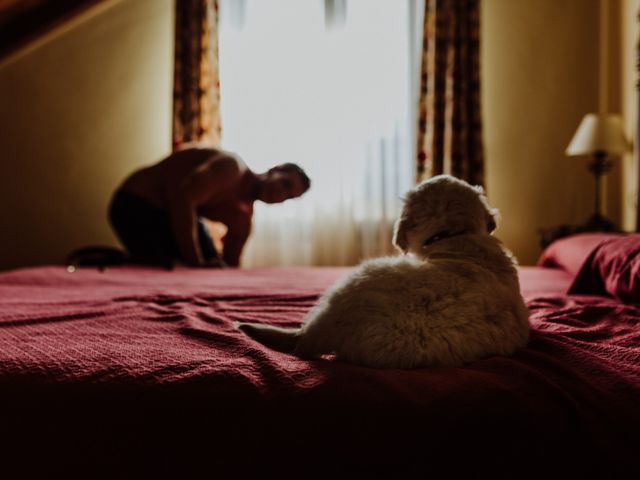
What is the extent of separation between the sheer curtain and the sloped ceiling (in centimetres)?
110

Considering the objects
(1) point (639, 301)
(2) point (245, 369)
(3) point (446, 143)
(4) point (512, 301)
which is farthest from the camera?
(3) point (446, 143)

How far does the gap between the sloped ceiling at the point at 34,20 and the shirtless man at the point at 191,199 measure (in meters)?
1.59

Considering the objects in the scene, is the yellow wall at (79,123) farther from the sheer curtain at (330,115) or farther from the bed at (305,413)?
the bed at (305,413)

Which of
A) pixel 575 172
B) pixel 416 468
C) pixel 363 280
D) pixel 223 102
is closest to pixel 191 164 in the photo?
pixel 223 102

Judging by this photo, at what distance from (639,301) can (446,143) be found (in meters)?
2.54

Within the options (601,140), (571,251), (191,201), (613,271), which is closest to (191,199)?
(191,201)

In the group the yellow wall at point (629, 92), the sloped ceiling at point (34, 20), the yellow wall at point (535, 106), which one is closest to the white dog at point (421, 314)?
the yellow wall at point (629, 92)

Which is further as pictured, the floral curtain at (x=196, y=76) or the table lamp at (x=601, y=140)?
the floral curtain at (x=196, y=76)

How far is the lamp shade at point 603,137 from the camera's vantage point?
2.95m

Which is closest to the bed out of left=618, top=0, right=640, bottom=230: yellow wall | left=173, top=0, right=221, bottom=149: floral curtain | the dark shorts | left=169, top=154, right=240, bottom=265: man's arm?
left=169, top=154, right=240, bottom=265: man's arm

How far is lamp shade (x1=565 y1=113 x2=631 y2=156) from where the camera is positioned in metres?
2.95

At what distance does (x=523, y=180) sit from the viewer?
12.3ft

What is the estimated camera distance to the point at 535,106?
3725 millimetres

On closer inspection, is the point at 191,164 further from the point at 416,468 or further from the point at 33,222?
the point at 416,468
